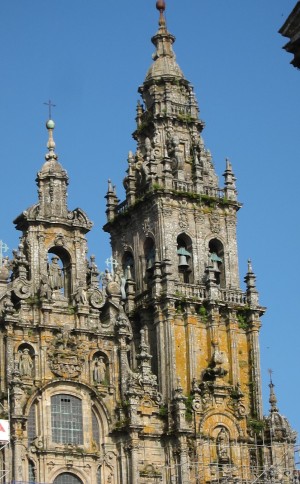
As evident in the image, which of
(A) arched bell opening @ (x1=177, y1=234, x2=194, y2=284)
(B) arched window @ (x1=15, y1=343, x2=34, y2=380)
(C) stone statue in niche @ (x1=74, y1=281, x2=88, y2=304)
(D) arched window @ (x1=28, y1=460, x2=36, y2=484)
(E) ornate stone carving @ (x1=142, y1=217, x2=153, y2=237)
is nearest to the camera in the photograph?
(D) arched window @ (x1=28, y1=460, x2=36, y2=484)

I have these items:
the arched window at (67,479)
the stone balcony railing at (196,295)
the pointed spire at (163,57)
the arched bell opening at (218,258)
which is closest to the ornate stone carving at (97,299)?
the stone balcony railing at (196,295)

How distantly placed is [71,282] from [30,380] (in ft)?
17.3

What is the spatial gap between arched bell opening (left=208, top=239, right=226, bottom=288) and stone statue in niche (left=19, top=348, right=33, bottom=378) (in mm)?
11093

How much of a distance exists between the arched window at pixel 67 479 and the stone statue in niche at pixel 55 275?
8.05 meters

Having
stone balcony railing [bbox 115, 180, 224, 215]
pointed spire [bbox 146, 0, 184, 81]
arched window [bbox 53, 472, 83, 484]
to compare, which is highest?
pointed spire [bbox 146, 0, 184, 81]

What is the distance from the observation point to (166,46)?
6362cm

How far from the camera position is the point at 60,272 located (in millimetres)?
54594

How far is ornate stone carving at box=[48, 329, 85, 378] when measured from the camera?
5169 centimetres

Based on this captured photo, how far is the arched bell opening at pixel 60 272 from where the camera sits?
177ft

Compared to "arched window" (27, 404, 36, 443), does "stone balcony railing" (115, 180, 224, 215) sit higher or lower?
higher

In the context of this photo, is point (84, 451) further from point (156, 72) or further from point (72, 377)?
point (156, 72)

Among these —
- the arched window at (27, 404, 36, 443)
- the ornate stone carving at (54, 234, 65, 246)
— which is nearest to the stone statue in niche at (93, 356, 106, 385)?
the arched window at (27, 404, 36, 443)

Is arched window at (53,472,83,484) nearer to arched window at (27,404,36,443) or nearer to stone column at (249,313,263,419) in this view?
arched window at (27,404,36,443)

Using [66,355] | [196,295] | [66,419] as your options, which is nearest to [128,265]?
[196,295]
